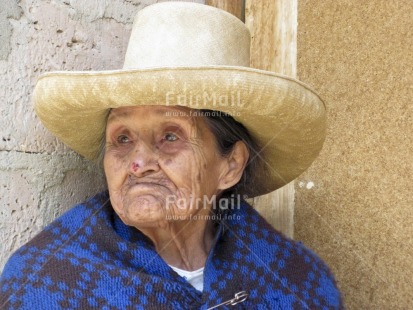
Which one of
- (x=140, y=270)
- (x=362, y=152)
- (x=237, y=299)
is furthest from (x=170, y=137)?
(x=362, y=152)

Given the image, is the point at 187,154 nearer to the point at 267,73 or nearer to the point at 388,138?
the point at 267,73

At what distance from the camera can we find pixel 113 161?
2.04 metres

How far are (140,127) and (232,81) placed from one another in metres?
0.38

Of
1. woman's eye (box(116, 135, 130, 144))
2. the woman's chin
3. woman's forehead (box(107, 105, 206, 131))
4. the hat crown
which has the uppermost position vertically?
the hat crown

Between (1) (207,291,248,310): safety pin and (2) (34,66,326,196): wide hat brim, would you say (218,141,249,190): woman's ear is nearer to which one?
(2) (34,66,326,196): wide hat brim

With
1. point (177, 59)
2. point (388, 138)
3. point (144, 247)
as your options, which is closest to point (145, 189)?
point (144, 247)

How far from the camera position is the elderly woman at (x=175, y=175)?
1.79 meters

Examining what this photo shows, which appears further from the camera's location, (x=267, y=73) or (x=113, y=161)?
(x=113, y=161)

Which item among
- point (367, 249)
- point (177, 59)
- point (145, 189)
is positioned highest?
point (177, 59)

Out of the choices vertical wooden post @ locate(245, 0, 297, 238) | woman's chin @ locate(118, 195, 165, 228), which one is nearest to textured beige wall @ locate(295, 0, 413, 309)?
vertical wooden post @ locate(245, 0, 297, 238)

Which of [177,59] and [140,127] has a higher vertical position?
[177,59]

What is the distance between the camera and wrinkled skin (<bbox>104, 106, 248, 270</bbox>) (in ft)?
6.37

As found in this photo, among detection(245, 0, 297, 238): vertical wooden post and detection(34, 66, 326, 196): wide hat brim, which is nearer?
detection(34, 66, 326, 196): wide hat brim

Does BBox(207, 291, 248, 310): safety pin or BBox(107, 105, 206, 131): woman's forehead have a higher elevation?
BBox(107, 105, 206, 131): woman's forehead
